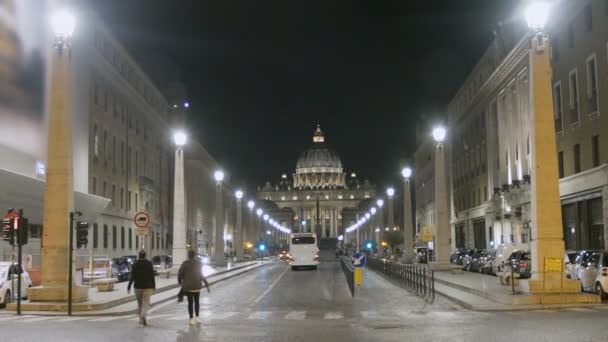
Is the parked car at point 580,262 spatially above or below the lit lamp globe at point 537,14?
below

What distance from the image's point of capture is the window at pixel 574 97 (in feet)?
142

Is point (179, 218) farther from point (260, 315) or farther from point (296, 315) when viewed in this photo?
point (296, 315)

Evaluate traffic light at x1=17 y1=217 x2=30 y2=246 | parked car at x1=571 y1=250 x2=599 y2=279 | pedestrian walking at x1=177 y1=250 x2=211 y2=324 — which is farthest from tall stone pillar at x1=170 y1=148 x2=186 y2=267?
pedestrian walking at x1=177 y1=250 x2=211 y2=324

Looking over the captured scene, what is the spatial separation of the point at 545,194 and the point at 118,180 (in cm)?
4942

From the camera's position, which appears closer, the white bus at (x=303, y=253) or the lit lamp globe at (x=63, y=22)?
the lit lamp globe at (x=63, y=22)

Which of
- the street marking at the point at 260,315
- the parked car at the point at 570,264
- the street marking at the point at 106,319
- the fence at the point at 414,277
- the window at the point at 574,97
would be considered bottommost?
the street marking at the point at 260,315

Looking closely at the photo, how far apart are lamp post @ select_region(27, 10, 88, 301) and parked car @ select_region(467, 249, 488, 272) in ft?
99.7

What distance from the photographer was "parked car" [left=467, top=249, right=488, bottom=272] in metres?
48.7

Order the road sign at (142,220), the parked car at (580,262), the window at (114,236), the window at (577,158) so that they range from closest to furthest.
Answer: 1. the parked car at (580,262)
2. the road sign at (142,220)
3. the window at (577,158)
4. the window at (114,236)

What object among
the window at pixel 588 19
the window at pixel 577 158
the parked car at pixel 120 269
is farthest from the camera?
the parked car at pixel 120 269

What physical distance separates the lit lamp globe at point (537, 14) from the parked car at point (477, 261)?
87.9 feet

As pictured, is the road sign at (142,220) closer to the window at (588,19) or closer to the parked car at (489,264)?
the parked car at (489,264)

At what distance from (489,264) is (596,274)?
63.3 ft

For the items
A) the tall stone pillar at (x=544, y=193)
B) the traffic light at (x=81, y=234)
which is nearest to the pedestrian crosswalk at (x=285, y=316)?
the tall stone pillar at (x=544, y=193)
